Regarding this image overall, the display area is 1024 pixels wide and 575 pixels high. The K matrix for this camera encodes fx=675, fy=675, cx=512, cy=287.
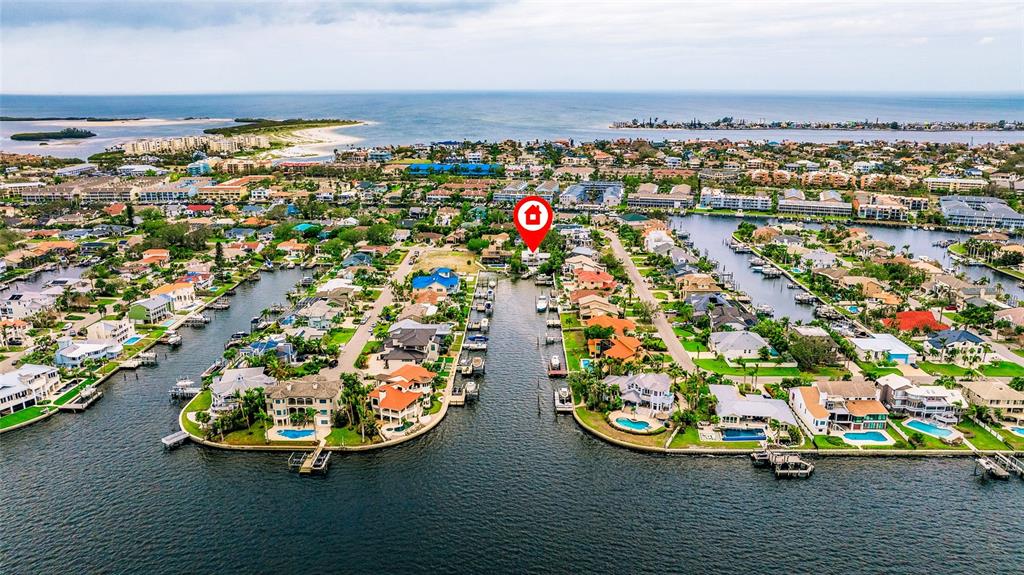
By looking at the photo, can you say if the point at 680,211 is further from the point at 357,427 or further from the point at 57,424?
the point at 57,424

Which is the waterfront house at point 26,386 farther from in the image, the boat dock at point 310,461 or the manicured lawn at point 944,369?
the manicured lawn at point 944,369

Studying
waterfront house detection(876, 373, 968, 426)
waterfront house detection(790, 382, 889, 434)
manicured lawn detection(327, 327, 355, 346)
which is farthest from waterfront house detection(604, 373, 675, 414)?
manicured lawn detection(327, 327, 355, 346)

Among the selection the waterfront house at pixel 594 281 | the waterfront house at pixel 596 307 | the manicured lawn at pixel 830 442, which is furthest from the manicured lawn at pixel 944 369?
the waterfront house at pixel 594 281

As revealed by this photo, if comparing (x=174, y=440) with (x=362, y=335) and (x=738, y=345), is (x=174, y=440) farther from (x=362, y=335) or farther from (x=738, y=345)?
(x=738, y=345)

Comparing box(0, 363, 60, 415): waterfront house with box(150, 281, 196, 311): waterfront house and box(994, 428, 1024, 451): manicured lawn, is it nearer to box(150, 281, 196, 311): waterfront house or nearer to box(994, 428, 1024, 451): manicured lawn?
box(150, 281, 196, 311): waterfront house

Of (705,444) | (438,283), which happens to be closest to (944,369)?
(705,444)
